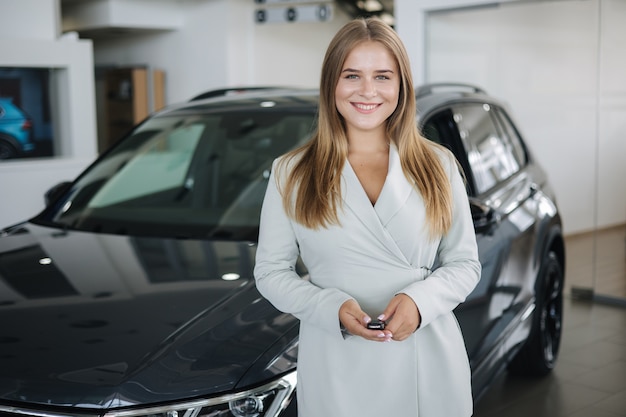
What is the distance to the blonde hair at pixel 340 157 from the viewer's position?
1638 mm

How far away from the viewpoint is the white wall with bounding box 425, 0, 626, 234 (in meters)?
5.30

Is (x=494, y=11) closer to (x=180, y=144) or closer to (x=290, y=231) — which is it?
(x=180, y=144)

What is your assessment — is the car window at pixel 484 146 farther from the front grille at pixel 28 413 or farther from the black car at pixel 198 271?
the front grille at pixel 28 413

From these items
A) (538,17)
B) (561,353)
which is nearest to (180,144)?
(561,353)

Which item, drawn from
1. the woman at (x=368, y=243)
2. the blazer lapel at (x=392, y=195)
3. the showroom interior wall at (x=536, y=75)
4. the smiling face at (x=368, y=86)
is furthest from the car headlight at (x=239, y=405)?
the showroom interior wall at (x=536, y=75)

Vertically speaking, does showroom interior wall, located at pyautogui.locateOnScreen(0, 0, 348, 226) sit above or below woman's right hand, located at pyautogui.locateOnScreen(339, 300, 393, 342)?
above

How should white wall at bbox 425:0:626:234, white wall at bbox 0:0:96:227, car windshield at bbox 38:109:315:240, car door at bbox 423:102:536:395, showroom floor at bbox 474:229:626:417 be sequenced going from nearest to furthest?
car door at bbox 423:102:536:395 → car windshield at bbox 38:109:315:240 → showroom floor at bbox 474:229:626:417 → white wall at bbox 425:0:626:234 → white wall at bbox 0:0:96:227

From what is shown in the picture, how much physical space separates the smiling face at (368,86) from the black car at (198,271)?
623 mm

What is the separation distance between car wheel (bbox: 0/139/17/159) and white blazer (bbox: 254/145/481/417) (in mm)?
6581

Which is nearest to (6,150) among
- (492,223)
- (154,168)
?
(154,168)

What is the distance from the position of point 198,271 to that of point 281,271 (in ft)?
2.57

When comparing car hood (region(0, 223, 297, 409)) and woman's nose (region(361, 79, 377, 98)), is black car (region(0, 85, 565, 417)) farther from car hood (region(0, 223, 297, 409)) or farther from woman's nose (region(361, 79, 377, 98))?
woman's nose (region(361, 79, 377, 98))

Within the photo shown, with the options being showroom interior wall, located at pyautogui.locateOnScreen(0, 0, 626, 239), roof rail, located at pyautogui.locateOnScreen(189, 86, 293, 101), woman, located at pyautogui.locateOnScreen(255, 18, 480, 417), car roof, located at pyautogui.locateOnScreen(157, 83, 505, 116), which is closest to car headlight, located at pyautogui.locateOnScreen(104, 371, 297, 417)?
woman, located at pyautogui.locateOnScreen(255, 18, 480, 417)

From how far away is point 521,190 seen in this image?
3.47 m
